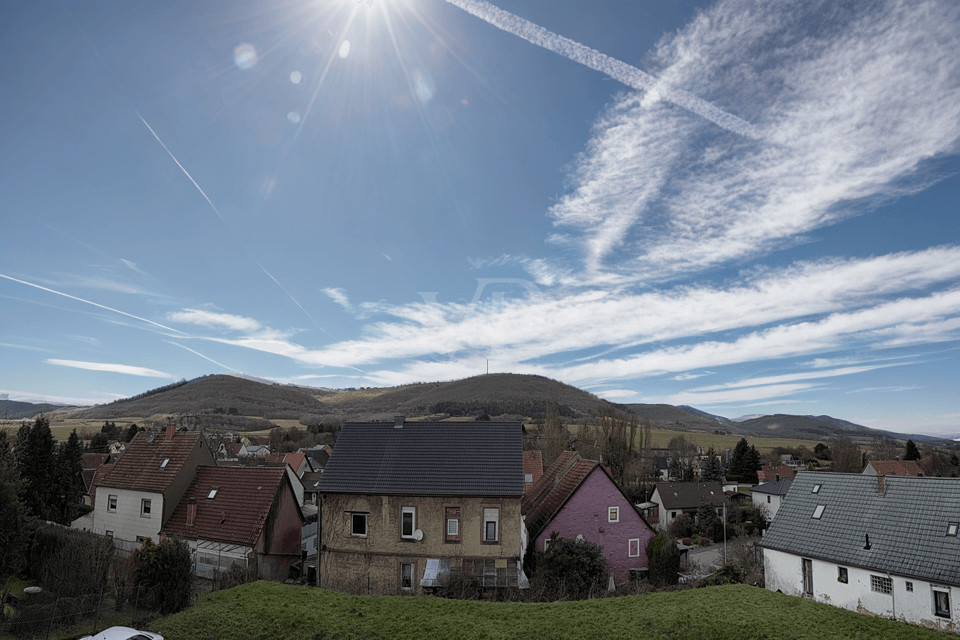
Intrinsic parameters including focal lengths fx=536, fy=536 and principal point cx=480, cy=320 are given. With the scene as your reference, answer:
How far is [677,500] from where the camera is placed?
71.2 metres

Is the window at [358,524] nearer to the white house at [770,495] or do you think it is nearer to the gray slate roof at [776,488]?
the white house at [770,495]

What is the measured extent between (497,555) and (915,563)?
64.2ft

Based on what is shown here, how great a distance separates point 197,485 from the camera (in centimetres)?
3325

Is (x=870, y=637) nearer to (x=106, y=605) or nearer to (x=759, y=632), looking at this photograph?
(x=759, y=632)

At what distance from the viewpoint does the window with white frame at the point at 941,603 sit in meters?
23.5

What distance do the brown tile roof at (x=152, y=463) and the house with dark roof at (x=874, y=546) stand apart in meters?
36.3

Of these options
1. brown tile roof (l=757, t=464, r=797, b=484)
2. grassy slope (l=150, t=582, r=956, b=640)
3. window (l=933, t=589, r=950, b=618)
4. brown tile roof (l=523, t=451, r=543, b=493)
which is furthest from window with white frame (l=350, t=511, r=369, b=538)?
brown tile roof (l=757, t=464, r=797, b=484)

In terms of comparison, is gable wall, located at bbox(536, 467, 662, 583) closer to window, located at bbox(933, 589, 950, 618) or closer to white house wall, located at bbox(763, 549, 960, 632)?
white house wall, located at bbox(763, 549, 960, 632)

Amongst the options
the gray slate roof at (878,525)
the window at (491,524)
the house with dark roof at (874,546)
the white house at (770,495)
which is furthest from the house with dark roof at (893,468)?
the window at (491,524)

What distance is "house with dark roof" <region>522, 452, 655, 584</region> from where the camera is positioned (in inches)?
1237

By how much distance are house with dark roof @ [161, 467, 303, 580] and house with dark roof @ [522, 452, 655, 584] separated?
14.5 meters

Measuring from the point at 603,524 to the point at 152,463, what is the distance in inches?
1131

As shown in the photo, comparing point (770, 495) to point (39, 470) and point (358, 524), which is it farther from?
point (39, 470)

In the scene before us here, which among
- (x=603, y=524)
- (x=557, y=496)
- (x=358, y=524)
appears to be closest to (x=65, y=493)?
(x=358, y=524)
